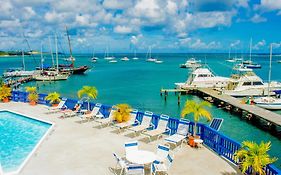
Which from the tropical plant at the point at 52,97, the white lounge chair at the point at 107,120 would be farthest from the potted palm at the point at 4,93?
the white lounge chair at the point at 107,120

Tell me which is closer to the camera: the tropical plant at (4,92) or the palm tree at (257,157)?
the palm tree at (257,157)

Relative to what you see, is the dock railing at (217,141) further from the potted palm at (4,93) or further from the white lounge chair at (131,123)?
the potted palm at (4,93)

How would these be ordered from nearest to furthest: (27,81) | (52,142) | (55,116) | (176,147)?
1. (176,147)
2. (52,142)
3. (55,116)
4. (27,81)

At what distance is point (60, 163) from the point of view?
9891mm

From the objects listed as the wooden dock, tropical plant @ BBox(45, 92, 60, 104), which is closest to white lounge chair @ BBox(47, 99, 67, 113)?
tropical plant @ BBox(45, 92, 60, 104)

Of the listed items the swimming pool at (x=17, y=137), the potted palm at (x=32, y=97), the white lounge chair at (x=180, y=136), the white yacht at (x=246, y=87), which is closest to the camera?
the swimming pool at (x=17, y=137)

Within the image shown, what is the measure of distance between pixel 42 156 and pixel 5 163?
1.40 meters

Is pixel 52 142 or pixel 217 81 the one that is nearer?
pixel 52 142

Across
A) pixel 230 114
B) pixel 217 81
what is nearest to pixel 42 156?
pixel 230 114

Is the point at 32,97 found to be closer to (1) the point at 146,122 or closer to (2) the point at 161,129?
(1) the point at 146,122

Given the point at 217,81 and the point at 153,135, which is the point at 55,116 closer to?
the point at 153,135

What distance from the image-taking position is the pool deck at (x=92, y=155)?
9250 mm

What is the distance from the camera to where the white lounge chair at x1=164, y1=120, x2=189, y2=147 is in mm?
11126

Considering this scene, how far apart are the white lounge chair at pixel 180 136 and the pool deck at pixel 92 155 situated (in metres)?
0.36
